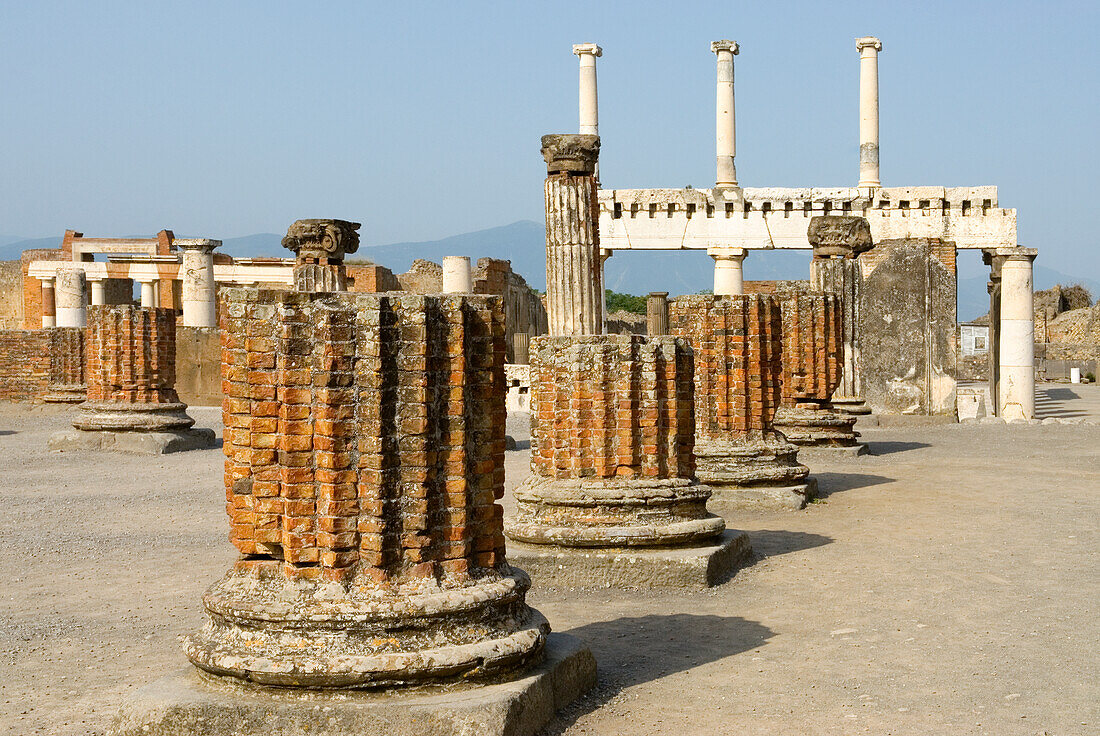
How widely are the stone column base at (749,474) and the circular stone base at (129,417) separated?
8084 mm

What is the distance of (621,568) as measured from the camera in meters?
6.97

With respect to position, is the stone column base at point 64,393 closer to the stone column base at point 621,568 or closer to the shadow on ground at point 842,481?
the shadow on ground at point 842,481

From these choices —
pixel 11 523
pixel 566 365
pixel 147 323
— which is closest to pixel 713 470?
pixel 566 365

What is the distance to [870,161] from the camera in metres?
24.5

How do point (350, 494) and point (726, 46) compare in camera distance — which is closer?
point (350, 494)

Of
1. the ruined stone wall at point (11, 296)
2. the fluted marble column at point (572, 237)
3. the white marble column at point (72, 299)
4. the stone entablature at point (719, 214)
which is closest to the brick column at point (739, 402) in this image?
the fluted marble column at point (572, 237)

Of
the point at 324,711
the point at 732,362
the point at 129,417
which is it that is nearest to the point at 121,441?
the point at 129,417

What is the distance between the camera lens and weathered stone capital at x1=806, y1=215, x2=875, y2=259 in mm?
15961

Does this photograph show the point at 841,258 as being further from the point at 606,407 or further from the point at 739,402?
the point at 606,407

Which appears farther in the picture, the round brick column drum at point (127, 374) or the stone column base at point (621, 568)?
the round brick column drum at point (127, 374)

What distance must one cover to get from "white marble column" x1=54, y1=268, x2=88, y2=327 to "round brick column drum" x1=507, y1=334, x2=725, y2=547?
20.7 metres

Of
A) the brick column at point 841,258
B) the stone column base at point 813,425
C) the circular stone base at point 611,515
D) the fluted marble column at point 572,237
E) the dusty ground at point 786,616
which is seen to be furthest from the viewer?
the brick column at point 841,258

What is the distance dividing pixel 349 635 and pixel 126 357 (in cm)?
1213

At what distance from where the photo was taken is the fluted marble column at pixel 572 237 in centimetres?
834
